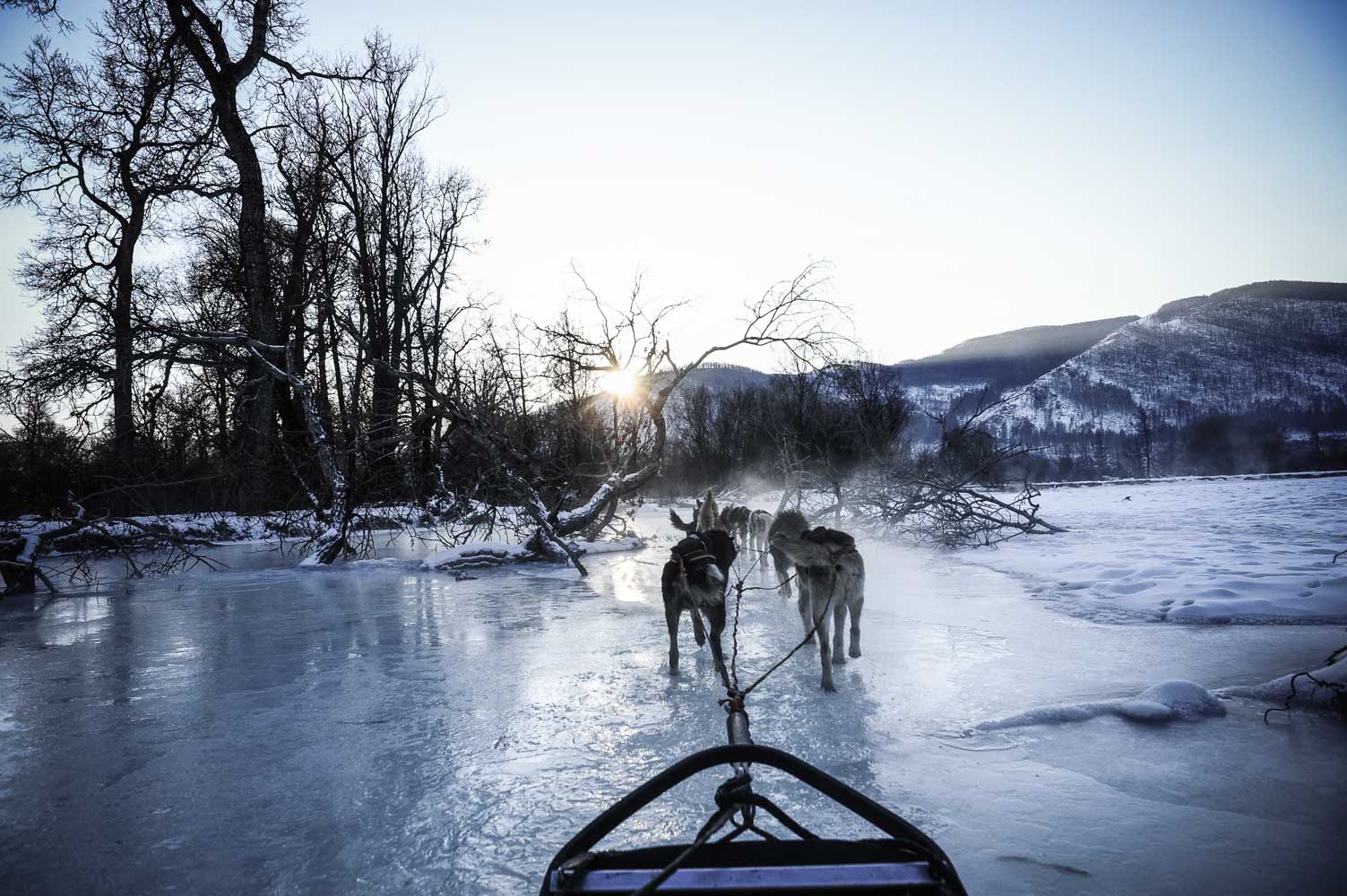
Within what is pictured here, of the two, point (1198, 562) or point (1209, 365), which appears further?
point (1209, 365)

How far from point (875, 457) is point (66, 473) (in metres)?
21.0

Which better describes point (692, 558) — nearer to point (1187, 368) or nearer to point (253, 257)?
point (253, 257)

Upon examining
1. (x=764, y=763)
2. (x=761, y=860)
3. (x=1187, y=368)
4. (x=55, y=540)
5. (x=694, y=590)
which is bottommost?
(x=694, y=590)

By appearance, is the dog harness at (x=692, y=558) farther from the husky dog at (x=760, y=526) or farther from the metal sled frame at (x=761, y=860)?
the husky dog at (x=760, y=526)

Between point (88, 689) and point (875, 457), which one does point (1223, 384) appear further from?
point (88, 689)

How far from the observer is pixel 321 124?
22.1m

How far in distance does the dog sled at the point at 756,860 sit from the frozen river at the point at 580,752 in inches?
64.7

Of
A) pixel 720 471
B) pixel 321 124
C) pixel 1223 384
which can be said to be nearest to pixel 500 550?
pixel 321 124

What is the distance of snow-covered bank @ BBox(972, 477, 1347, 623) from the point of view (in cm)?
645

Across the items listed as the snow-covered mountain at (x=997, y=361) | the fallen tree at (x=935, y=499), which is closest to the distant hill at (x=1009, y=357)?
the snow-covered mountain at (x=997, y=361)

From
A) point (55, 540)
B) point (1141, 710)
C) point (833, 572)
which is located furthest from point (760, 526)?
point (55, 540)

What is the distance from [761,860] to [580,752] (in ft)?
9.43

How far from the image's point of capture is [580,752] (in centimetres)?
390

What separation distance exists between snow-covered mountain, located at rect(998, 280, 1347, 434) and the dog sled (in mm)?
80461
